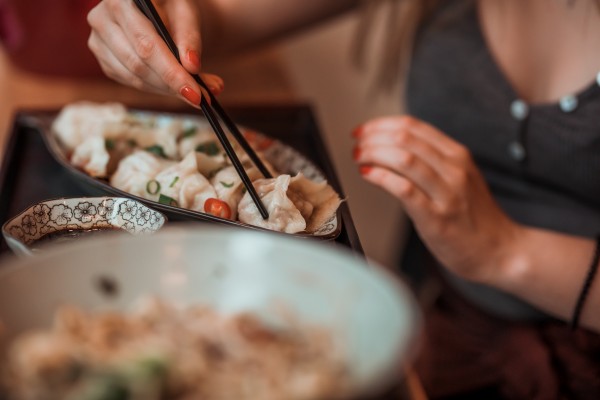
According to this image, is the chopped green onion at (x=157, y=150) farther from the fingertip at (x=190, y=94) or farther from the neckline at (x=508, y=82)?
the neckline at (x=508, y=82)

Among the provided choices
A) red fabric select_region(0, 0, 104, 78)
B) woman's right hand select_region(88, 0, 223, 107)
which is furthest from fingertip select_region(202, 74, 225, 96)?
red fabric select_region(0, 0, 104, 78)

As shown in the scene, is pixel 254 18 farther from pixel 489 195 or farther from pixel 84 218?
pixel 84 218

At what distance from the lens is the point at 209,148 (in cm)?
79

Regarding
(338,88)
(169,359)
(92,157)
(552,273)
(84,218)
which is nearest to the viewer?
(169,359)

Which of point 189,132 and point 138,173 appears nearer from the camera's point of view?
point 138,173

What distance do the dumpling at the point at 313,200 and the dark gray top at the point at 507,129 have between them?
0.44 meters

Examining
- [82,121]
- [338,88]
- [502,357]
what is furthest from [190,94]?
[338,88]

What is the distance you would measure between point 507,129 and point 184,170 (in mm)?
570

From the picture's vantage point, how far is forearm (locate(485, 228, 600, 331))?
2.95ft

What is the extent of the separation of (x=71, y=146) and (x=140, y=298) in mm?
439

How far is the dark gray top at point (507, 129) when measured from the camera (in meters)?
0.99

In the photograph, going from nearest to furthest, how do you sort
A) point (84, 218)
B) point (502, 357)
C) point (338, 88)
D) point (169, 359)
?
1. point (169, 359)
2. point (84, 218)
3. point (502, 357)
4. point (338, 88)

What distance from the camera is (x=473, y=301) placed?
113cm

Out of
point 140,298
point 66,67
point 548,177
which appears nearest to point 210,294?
point 140,298
